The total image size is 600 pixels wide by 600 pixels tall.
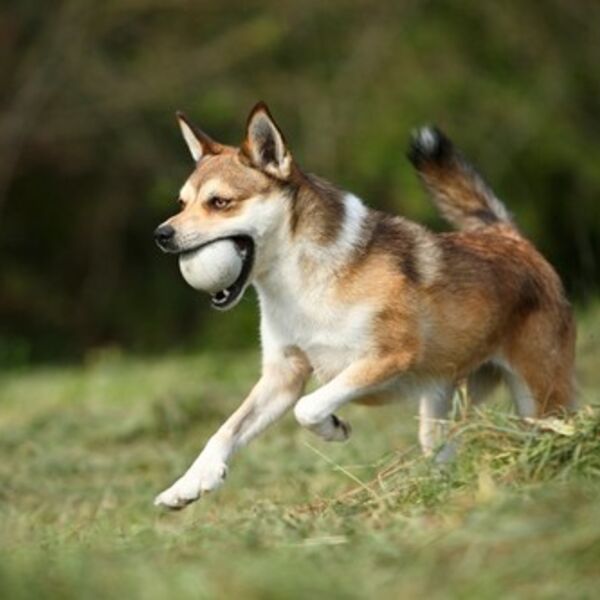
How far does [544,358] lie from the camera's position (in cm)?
801

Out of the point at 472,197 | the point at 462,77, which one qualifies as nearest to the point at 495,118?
the point at 462,77

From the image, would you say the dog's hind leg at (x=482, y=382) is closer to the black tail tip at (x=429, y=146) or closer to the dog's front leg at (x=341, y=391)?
the dog's front leg at (x=341, y=391)

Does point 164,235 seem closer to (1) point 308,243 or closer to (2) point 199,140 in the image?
(1) point 308,243

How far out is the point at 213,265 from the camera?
23.5 ft

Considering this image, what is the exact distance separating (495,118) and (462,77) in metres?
0.80

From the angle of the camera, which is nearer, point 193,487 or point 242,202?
point 193,487

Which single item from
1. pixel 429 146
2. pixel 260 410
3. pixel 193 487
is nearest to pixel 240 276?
pixel 260 410

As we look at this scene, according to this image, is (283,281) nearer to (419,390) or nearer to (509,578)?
(419,390)

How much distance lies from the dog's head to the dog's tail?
4.62 ft

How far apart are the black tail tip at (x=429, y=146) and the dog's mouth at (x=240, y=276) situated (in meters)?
1.68

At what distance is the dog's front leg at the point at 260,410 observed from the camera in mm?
7241

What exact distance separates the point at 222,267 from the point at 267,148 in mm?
658

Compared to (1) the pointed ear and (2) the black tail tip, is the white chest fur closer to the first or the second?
(1) the pointed ear

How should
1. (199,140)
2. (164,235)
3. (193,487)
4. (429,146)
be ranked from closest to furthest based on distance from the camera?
1. (193,487)
2. (164,235)
3. (199,140)
4. (429,146)
